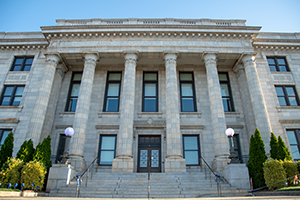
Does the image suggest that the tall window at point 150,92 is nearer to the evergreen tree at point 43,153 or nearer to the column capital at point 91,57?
the column capital at point 91,57

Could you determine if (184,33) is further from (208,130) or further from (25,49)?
(25,49)

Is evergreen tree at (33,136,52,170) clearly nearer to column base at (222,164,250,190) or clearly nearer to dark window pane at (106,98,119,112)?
dark window pane at (106,98,119,112)

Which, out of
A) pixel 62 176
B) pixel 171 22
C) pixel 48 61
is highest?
pixel 171 22

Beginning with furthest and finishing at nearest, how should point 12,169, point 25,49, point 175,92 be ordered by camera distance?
point 25,49 → point 175,92 → point 12,169

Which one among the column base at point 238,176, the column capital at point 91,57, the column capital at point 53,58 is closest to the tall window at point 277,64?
the column base at point 238,176

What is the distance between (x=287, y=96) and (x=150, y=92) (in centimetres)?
1333

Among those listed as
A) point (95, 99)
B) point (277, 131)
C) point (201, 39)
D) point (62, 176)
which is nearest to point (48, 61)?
point (95, 99)

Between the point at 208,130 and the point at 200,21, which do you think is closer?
the point at 208,130

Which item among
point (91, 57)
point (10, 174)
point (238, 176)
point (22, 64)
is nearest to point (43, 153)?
point (10, 174)

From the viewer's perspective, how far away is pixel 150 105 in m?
22.2

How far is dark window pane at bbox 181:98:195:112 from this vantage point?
72.6 feet

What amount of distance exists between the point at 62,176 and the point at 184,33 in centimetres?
1585

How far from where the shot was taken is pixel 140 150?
66.4 ft

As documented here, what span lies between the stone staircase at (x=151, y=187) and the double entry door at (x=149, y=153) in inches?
157
